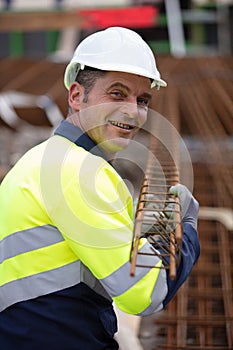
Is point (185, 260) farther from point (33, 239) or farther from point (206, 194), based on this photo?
point (206, 194)

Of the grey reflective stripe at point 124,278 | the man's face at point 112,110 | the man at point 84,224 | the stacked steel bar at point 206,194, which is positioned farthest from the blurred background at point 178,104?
the man's face at point 112,110

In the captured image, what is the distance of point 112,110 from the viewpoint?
1.64m

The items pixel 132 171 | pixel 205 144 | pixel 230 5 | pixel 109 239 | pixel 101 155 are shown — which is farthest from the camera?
pixel 230 5

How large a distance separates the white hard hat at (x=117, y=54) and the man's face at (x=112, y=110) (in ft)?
0.11

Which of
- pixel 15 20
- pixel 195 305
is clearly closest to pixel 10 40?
pixel 15 20

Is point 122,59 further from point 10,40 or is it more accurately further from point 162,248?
point 10,40

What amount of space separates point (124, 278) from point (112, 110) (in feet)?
1.57

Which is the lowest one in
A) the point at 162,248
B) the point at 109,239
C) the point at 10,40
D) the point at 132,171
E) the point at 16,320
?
the point at 10,40

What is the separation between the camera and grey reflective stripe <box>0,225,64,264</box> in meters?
1.50

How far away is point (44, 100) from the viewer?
20.9 ft

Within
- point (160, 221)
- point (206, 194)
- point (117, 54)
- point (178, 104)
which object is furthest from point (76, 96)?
point (178, 104)

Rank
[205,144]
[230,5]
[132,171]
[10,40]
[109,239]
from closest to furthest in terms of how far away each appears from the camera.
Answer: [109,239]
[132,171]
[205,144]
[230,5]
[10,40]

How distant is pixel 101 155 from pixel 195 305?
1.73 metres

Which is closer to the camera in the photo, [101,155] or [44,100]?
[101,155]
